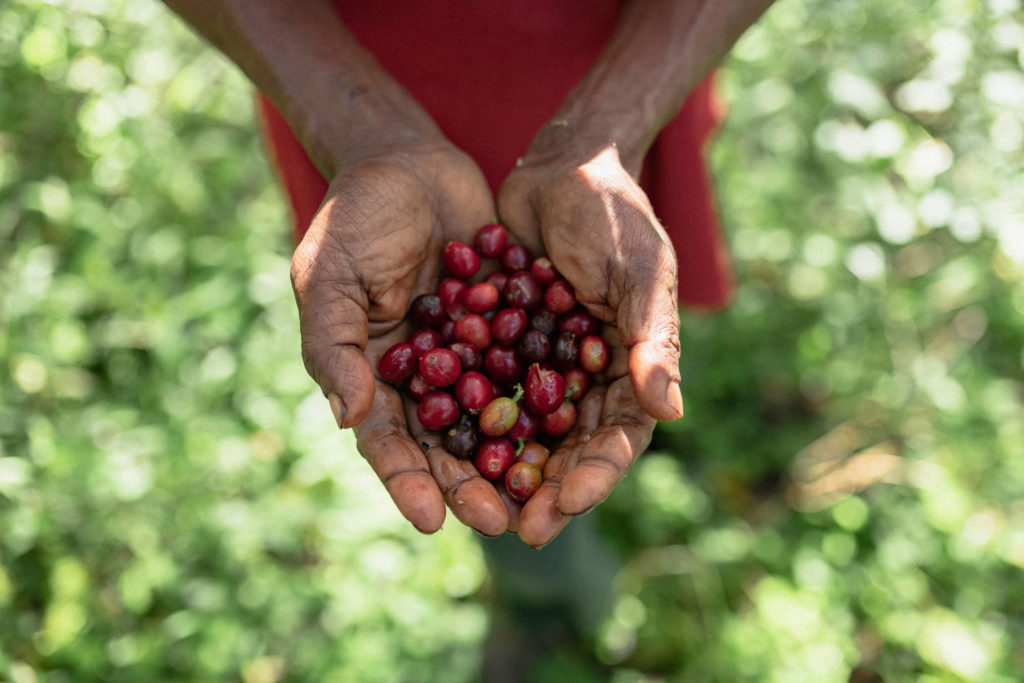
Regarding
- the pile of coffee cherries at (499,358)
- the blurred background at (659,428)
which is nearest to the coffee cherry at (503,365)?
the pile of coffee cherries at (499,358)

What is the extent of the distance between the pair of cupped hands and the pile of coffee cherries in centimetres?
5

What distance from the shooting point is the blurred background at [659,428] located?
10.3 ft

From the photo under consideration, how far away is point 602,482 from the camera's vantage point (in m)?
1.84

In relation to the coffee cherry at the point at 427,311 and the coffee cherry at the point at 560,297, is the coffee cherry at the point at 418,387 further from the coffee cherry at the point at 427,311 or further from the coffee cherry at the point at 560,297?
the coffee cherry at the point at 560,297

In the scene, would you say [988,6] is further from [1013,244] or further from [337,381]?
[337,381]

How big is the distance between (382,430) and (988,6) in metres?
2.99

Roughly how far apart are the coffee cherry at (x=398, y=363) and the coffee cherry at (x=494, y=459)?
30cm

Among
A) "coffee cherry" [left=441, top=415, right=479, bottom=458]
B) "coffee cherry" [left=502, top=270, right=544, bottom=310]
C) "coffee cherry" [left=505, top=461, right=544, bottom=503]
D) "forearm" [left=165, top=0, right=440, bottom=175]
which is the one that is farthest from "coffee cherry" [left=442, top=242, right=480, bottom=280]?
"coffee cherry" [left=505, top=461, right=544, bottom=503]

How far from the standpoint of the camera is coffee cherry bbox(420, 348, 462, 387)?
7.40 feet

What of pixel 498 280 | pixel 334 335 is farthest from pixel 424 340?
pixel 334 335

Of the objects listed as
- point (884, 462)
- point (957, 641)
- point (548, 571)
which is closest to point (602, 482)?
point (548, 571)

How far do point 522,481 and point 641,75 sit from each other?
1.23 metres

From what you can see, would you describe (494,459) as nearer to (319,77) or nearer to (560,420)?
(560,420)

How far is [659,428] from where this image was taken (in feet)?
13.0
